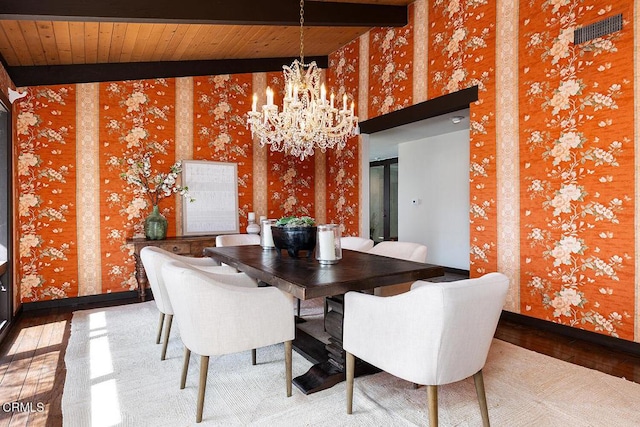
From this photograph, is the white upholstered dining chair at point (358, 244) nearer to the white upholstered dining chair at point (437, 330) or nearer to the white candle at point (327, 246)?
the white candle at point (327, 246)

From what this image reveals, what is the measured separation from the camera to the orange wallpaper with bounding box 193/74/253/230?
4.85 metres

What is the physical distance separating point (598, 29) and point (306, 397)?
3320mm

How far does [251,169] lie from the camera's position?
523cm

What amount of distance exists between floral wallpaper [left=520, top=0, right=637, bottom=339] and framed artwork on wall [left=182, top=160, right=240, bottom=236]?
346cm

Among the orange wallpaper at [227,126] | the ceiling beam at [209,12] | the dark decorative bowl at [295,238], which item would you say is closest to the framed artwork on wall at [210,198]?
the orange wallpaper at [227,126]

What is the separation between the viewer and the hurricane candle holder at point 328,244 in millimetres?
2371

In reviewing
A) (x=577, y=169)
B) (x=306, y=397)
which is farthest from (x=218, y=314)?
(x=577, y=169)

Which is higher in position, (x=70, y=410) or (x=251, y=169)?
(x=251, y=169)

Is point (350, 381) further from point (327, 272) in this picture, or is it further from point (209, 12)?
point (209, 12)

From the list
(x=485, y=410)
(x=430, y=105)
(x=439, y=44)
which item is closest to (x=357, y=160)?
(x=430, y=105)

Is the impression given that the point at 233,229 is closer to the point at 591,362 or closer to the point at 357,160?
the point at 357,160

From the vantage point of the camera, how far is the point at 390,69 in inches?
181

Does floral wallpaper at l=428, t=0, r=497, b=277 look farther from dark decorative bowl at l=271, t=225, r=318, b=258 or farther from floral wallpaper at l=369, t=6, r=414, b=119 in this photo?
dark decorative bowl at l=271, t=225, r=318, b=258

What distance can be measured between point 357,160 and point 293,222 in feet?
9.22
